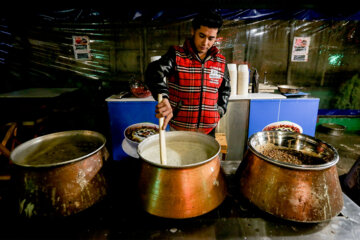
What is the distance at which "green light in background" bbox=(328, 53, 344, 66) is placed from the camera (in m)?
5.45

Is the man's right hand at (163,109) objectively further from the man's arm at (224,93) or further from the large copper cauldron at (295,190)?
the man's arm at (224,93)

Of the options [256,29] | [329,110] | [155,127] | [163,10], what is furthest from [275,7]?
[155,127]

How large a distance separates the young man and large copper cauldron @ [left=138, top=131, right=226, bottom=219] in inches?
40.3

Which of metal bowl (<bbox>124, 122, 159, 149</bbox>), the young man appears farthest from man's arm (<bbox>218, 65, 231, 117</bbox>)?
metal bowl (<bbox>124, 122, 159, 149</bbox>)

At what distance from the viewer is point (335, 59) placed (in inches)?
216

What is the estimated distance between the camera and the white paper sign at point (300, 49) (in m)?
5.24

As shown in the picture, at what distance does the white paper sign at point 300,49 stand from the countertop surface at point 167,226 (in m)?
5.51

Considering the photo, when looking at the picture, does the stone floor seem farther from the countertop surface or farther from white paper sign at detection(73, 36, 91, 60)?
white paper sign at detection(73, 36, 91, 60)

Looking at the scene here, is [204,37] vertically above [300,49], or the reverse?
[300,49]

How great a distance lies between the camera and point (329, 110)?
5.77m

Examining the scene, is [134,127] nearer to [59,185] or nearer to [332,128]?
[59,185]

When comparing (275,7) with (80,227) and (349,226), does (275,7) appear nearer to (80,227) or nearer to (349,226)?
(349,226)

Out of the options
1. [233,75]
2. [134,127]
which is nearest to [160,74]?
[134,127]

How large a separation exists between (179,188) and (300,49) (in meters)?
6.12
